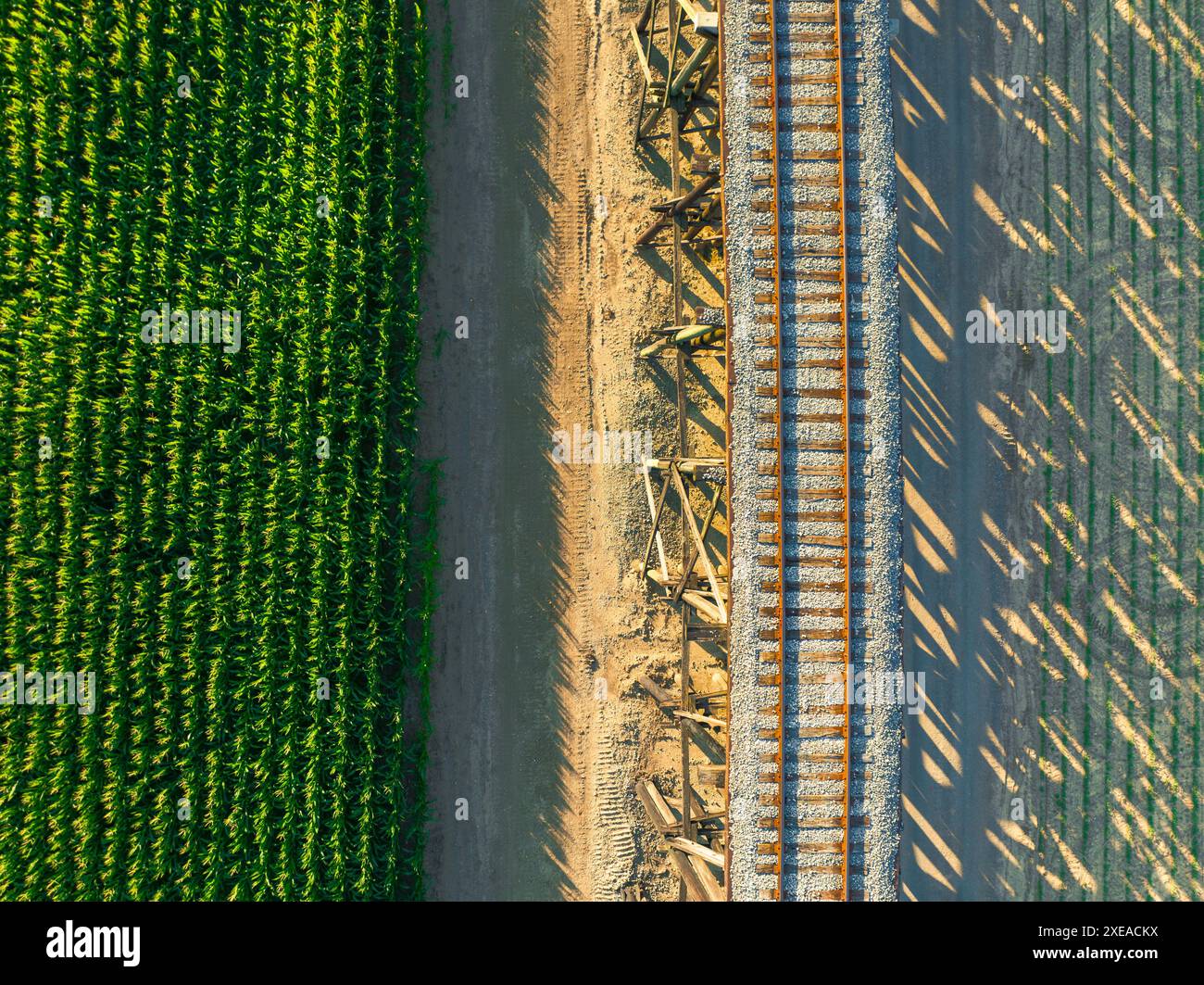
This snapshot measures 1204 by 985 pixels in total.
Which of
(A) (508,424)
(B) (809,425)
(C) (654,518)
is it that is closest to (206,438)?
(A) (508,424)

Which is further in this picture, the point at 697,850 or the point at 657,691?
the point at 657,691

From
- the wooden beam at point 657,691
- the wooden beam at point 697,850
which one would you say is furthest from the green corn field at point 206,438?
the wooden beam at point 697,850

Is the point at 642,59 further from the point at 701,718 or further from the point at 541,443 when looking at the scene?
the point at 701,718

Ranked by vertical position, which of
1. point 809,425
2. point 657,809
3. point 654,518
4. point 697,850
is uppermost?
point 809,425

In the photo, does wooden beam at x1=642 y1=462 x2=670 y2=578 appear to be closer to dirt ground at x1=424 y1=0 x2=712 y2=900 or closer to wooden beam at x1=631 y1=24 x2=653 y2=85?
dirt ground at x1=424 y1=0 x2=712 y2=900

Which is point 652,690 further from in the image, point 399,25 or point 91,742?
point 399,25

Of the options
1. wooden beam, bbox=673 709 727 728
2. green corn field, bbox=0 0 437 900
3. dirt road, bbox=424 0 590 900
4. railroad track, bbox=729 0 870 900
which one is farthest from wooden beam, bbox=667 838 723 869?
green corn field, bbox=0 0 437 900

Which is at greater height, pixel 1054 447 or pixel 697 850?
pixel 1054 447
